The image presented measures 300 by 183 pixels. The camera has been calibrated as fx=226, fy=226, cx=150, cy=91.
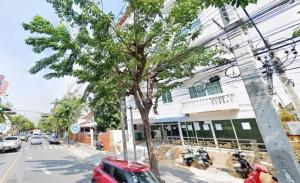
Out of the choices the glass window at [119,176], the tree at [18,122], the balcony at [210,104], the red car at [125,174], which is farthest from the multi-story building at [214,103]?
the tree at [18,122]

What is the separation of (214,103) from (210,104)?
0.33 metres

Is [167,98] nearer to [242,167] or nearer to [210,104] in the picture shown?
[210,104]

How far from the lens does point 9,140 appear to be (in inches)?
1074

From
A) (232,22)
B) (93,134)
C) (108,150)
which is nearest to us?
(232,22)

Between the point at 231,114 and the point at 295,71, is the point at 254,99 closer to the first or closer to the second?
the point at 295,71

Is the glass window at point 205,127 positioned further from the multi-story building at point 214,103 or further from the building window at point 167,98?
the building window at point 167,98

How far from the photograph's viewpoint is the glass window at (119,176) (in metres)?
7.31

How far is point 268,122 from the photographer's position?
507cm

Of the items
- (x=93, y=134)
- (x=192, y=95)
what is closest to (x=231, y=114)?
(x=192, y=95)

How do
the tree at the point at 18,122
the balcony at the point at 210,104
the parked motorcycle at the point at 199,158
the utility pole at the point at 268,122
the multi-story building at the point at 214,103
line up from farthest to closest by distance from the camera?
the tree at the point at 18,122, the balcony at the point at 210,104, the parked motorcycle at the point at 199,158, the multi-story building at the point at 214,103, the utility pole at the point at 268,122

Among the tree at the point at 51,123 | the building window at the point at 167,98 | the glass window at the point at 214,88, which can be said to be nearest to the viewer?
the glass window at the point at 214,88

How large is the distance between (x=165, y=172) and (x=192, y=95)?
7.50 m

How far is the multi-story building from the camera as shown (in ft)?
40.5

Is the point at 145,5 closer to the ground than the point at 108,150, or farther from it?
farther from it
